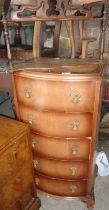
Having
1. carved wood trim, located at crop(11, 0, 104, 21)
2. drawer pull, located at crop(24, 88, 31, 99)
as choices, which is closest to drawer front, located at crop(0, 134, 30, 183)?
drawer pull, located at crop(24, 88, 31, 99)

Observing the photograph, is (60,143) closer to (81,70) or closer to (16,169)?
(16,169)

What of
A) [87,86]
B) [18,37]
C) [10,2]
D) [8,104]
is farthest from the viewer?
[8,104]

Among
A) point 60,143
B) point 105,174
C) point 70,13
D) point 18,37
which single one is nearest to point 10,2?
point 70,13

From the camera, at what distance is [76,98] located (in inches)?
56.7

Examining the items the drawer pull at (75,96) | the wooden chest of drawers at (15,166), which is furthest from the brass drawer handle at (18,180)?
the drawer pull at (75,96)

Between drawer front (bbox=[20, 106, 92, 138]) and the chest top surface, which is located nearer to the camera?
the chest top surface

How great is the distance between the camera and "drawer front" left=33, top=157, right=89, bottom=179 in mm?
1743

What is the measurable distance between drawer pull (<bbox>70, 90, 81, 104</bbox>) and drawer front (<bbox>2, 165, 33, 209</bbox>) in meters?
0.61

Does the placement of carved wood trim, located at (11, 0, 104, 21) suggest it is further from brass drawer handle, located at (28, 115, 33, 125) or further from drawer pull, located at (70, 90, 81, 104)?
brass drawer handle, located at (28, 115, 33, 125)

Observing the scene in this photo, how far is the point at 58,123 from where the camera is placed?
1.56 metres

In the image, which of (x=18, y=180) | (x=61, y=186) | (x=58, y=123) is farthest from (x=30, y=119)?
(x=61, y=186)

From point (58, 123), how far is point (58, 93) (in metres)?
0.22

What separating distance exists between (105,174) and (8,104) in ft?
6.09

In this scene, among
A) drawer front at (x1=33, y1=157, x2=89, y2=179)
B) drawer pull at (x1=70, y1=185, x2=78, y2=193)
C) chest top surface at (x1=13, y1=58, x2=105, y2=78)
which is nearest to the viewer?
chest top surface at (x1=13, y1=58, x2=105, y2=78)
